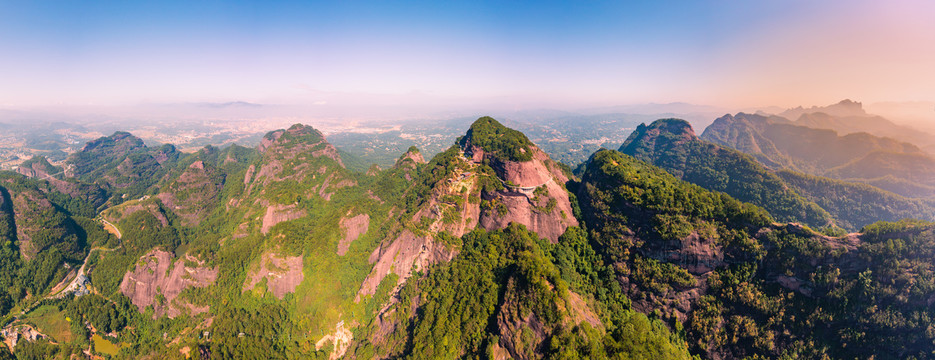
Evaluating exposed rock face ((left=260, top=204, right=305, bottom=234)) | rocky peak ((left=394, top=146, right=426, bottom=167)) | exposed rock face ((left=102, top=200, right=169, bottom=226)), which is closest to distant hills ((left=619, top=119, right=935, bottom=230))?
rocky peak ((left=394, top=146, right=426, bottom=167))

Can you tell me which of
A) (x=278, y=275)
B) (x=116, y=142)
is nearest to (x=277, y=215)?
(x=278, y=275)

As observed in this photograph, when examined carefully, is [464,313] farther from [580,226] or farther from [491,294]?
[580,226]

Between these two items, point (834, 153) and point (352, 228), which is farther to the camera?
point (834, 153)

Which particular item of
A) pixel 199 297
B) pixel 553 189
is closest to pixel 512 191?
A: pixel 553 189

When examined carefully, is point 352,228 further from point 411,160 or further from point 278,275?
point 411,160

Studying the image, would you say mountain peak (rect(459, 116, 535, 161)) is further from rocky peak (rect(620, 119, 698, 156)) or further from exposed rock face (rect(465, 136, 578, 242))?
rocky peak (rect(620, 119, 698, 156))

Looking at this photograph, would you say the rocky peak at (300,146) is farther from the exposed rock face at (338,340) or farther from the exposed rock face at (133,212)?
the exposed rock face at (338,340)
